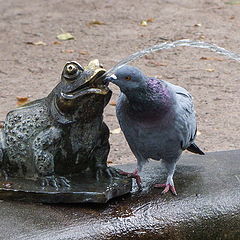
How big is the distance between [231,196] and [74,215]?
3.01 ft

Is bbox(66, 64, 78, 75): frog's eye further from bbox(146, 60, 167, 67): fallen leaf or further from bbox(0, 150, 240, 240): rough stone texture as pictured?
bbox(146, 60, 167, 67): fallen leaf

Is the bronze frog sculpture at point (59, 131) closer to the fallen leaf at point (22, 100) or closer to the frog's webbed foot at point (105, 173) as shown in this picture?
the frog's webbed foot at point (105, 173)

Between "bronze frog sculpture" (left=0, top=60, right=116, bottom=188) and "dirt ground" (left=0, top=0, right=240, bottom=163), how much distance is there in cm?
214

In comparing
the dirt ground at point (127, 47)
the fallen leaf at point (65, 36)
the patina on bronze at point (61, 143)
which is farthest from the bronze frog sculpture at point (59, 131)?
the fallen leaf at point (65, 36)

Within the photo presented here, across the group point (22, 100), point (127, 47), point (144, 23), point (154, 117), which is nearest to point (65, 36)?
point (127, 47)

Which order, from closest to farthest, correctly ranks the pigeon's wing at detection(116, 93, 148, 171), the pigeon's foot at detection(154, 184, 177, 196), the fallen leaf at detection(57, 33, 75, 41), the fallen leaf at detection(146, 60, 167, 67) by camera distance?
the pigeon's wing at detection(116, 93, 148, 171) → the pigeon's foot at detection(154, 184, 177, 196) → the fallen leaf at detection(146, 60, 167, 67) → the fallen leaf at detection(57, 33, 75, 41)

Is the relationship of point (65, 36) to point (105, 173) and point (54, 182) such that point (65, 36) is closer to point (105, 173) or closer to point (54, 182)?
point (105, 173)

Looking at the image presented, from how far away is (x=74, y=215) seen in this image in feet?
10.6

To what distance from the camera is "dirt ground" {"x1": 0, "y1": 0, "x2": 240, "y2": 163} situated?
6477mm

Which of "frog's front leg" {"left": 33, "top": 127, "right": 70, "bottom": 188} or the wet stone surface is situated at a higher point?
"frog's front leg" {"left": 33, "top": 127, "right": 70, "bottom": 188}

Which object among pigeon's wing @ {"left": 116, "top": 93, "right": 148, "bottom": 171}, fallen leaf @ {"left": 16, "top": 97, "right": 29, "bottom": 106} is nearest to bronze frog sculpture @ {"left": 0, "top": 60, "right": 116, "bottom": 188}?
pigeon's wing @ {"left": 116, "top": 93, "right": 148, "bottom": 171}

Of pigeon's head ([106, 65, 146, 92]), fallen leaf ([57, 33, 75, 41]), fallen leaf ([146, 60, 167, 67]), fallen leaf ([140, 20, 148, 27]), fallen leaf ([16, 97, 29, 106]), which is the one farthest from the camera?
fallen leaf ([140, 20, 148, 27])

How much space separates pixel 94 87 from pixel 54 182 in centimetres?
53

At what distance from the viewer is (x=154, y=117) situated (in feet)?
10.8
